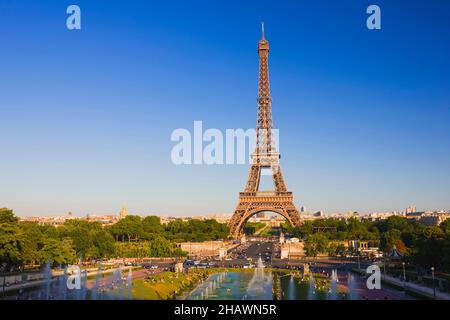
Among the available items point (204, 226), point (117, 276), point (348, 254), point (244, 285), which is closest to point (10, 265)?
point (117, 276)

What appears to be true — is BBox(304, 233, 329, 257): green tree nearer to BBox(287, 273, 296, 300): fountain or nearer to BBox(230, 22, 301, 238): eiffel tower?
BBox(230, 22, 301, 238): eiffel tower

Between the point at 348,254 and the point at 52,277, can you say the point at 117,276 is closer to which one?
the point at 52,277

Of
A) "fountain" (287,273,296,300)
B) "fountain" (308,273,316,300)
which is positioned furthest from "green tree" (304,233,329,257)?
"fountain" (308,273,316,300)

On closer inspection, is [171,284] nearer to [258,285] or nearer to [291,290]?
[258,285]

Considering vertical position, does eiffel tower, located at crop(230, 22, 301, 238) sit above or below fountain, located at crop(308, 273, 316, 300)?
above

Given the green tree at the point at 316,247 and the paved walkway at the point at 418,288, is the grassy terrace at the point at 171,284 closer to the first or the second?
the paved walkway at the point at 418,288

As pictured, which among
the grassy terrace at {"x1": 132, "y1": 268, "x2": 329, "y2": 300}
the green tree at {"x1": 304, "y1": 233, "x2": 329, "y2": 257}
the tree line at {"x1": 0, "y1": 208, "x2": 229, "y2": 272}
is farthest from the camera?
the green tree at {"x1": 304, "y1": 233, "x2": 329, "y2": 257}

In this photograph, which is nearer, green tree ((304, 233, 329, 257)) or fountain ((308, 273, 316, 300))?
fountain ((308, 273, 316, 300))

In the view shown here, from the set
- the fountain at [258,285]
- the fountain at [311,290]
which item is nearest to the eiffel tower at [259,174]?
the fountain at [258,285]

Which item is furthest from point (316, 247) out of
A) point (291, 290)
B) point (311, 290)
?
point (291, 290)
